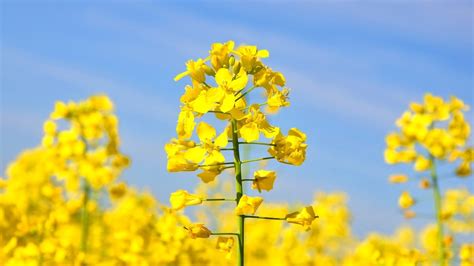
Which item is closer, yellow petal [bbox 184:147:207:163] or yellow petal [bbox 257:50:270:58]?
yellow petal [bbox 184:147:207:163]

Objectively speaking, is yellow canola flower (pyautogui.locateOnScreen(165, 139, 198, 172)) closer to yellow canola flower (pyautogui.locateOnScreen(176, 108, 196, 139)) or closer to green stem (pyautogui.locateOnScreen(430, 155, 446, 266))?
yellow canola flower (pyautogui.locateOnScreen(176, 108, 196, 139))

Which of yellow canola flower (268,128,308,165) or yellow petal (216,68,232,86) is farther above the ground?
yellow petal (216,68,232,86)

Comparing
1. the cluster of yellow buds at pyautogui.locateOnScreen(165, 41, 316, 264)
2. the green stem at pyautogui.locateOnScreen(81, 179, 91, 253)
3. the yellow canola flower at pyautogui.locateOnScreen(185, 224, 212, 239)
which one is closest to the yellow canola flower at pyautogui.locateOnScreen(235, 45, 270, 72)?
the cluster of yellow buds at pyautogui.locateOnScreen(165, 41, 316, 264)

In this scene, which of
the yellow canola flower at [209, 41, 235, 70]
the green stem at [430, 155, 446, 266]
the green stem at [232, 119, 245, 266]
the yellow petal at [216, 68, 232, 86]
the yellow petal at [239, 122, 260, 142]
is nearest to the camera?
the green stem at [232, 119, 245, 266]

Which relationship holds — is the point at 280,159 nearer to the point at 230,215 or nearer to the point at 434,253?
the point at 434,253

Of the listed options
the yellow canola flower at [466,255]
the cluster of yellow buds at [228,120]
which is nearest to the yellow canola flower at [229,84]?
the cluster of yellow buds at [228,120]

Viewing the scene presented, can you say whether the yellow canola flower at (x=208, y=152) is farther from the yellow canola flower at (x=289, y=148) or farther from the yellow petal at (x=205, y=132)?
the yellow canola flower at (x=289, y=148)

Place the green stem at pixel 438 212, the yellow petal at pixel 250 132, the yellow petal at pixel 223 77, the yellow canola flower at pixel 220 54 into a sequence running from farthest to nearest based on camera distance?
1. the green stem at pixel 438 212
2. the yellow canola flower at pixel 220 54
3. the yellow petal at pixel 223 77
4. the yellow petal at pixel 250 132

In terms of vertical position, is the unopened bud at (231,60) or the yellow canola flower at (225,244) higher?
the unopened bud at (231,60)
